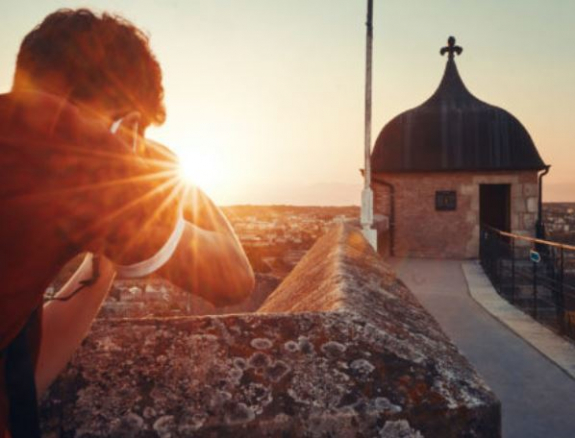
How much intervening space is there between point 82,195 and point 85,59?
44cm

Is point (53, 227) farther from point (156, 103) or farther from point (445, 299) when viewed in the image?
point (445, 299)

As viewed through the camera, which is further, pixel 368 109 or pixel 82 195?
pixel 368 109

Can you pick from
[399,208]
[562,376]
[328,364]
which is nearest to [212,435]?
[328,364]

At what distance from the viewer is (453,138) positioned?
16750 mm

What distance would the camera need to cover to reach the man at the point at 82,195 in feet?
2.94

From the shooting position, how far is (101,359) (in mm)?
1299

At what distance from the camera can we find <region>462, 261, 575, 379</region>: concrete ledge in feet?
17.9

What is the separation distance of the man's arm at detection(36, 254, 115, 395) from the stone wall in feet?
47.7

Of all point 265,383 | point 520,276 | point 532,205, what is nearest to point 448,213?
point 532,205

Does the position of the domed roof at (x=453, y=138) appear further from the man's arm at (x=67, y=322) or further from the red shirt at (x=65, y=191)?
the red shirt at (x=65, y=191)

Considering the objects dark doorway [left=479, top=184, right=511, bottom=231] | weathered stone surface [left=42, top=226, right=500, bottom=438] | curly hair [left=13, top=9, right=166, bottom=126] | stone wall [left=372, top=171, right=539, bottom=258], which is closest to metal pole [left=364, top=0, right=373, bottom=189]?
stone wall [left=372, top=171, right=539, bottom=258]

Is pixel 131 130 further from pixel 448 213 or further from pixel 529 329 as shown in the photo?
pixel 448 213

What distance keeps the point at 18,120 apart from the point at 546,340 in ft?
21.3

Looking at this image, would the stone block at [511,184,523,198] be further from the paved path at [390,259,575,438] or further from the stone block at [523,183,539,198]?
the paved path at [390,259,575,438]
